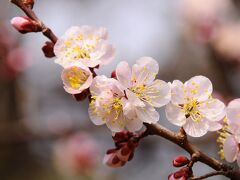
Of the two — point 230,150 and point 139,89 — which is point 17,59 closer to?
point 139,89

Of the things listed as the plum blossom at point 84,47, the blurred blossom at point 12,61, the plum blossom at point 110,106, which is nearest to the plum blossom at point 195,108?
the plum blossom at point 110,106

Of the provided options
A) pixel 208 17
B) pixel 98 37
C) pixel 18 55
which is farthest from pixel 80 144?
pixel 98 37

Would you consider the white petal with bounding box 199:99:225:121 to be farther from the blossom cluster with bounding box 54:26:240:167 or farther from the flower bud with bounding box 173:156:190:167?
the flower bud with bounding box 173:156:190:167

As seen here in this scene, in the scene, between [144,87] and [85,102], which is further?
[85,102]

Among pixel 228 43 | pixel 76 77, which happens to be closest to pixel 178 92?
pixel 76 77

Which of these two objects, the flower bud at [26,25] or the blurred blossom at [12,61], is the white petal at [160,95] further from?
the blurred blossom at [12,61]

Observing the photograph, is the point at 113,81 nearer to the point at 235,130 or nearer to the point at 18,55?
the point at 235,130

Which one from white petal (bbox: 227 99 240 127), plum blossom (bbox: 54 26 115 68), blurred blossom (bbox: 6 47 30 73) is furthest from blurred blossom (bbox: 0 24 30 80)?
white petal (bbox: 227 99 240 127)
